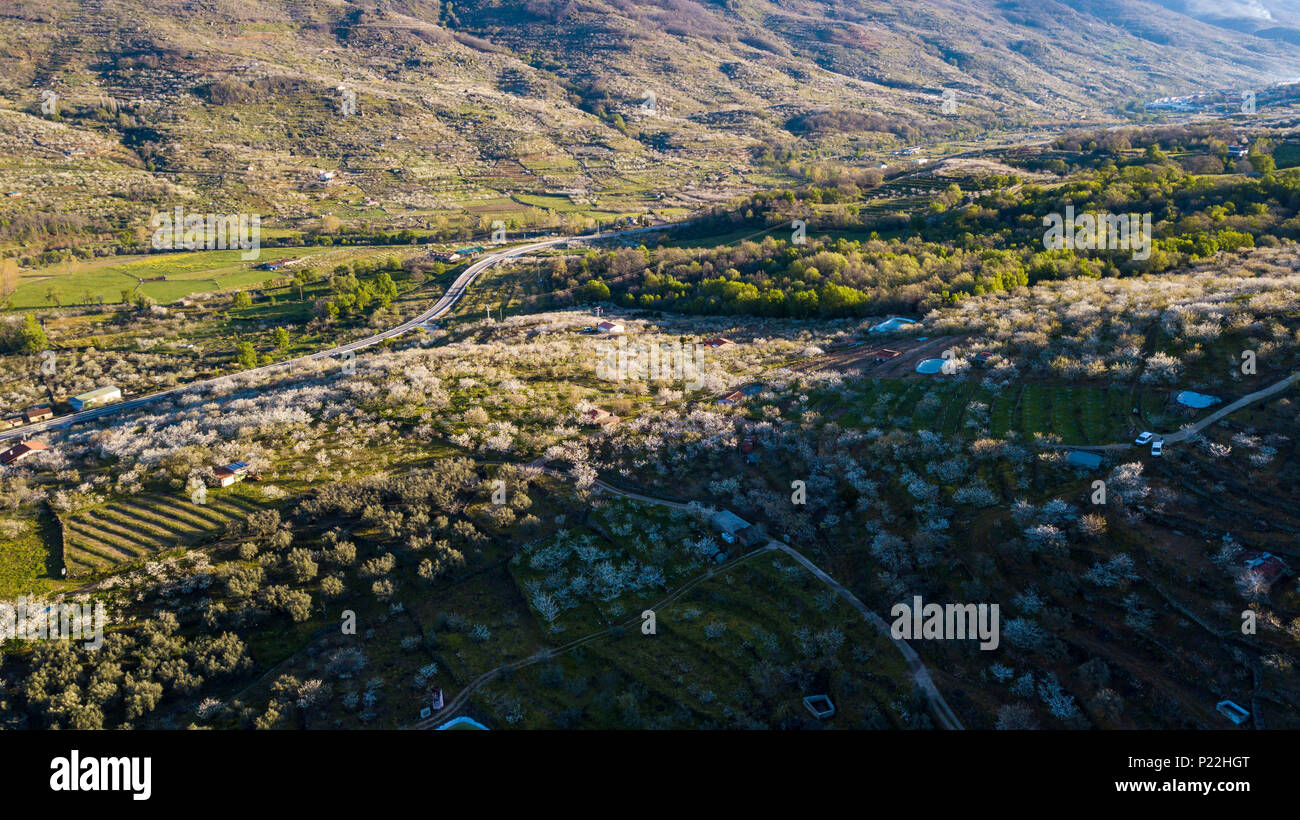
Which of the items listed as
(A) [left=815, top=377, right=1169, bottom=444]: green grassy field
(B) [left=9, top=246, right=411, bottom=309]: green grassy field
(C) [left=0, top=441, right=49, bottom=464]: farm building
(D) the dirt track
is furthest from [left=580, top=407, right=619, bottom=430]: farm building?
(B) [left=9, top=246, right=411, bottom=309]: green grassy field

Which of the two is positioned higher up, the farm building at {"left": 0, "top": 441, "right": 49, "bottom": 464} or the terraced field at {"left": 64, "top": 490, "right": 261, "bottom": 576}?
the farm building at {"left": 0, "top": 441, "right": 49, "bottom": 464}

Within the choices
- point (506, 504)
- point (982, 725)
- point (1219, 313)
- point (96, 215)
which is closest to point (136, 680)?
point (506, 504)

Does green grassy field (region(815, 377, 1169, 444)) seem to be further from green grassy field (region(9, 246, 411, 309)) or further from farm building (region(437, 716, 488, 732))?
green grassy field (region(9, 246, 411, 309))

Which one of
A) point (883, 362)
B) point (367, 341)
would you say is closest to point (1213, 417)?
point (883, 362)

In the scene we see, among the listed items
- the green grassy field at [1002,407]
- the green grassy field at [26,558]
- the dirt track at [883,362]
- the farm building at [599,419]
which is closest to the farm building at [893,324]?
the dirt track at [883,362]

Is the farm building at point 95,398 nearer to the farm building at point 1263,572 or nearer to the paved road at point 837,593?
the paved road at point 837,593

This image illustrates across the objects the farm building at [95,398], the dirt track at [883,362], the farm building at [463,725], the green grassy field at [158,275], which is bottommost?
the farm building at [463,725]

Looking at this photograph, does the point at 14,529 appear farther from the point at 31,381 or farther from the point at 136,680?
the point at 31,381
